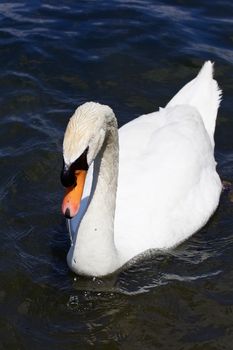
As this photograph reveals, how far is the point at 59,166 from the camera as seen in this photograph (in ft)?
30.8

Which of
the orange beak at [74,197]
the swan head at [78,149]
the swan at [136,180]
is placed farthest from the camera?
the swan at [136,180]

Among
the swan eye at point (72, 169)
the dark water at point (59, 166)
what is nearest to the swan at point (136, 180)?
the swan eye at point (72, 169)

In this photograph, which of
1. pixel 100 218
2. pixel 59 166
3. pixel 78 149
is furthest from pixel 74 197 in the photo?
pixel 59 166

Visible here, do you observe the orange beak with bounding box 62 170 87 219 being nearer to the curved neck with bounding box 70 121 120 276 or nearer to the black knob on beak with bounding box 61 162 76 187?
the black knob on beak with bounding box 61 162 76 187

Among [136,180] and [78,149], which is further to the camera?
[136,180]

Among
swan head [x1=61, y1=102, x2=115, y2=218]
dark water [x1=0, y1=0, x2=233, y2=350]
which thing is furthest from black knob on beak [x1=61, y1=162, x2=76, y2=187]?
dark water [x1=0, y1=0, x2=233, y2=350]

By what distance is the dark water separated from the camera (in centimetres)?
699

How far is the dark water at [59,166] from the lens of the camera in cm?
699

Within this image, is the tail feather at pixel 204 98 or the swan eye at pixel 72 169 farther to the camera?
the tail feather at pixel 204 98

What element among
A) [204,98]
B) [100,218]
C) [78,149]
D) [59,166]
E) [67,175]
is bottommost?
[59,166]

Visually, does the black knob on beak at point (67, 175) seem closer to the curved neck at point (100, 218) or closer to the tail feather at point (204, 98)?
the curved neck at point (100, 218)

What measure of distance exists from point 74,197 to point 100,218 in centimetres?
120

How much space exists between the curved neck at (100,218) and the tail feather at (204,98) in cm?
289

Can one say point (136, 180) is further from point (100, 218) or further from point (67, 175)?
point (67, 175)
